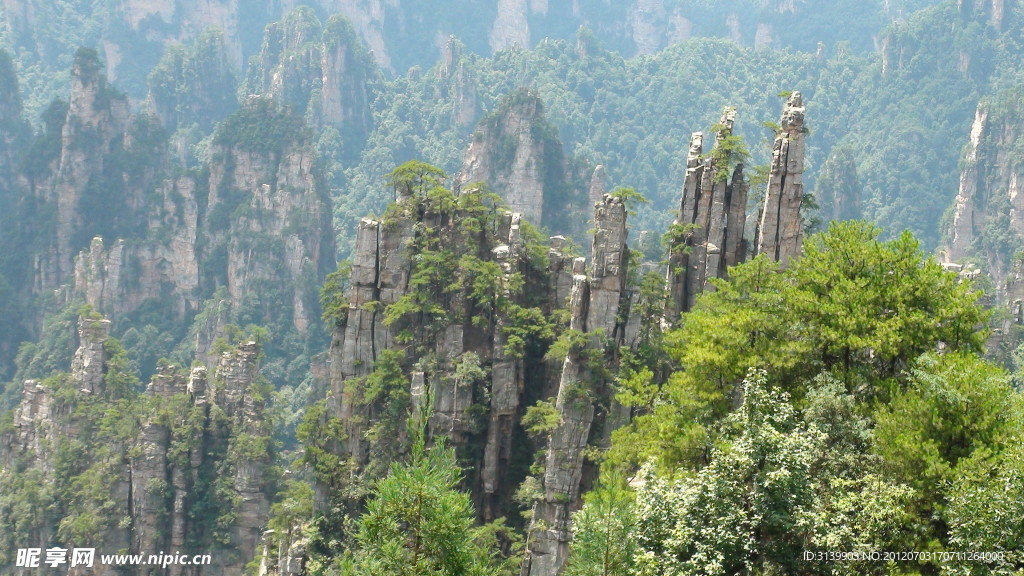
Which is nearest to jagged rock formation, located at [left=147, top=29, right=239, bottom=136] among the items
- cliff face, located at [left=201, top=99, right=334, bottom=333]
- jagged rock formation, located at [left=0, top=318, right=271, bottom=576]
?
cliff face, located at [left=201, top=99, right=334, bottom=333]

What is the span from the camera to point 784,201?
3594 centimetres

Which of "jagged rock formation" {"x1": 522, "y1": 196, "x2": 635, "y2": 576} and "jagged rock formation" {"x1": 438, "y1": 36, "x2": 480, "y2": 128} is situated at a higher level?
"jagged rock formation" {"x1": 438, "y1": 36, "x2": 480, "y2": 128}

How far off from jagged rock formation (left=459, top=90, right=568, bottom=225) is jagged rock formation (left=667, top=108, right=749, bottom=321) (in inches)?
2072

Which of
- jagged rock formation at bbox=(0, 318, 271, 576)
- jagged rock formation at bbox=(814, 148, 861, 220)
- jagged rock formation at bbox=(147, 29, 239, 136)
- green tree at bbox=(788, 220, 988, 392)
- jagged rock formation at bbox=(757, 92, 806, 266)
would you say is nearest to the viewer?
green tree at bbox=(788, 220, 988, 392)

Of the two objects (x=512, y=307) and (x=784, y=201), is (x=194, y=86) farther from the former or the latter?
(x=784, y=201)

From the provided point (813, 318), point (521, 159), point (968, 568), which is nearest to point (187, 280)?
point (521, 159)

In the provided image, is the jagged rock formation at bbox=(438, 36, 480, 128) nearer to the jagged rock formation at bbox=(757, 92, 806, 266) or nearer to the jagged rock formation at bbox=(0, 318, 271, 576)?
the jagged rock formation at bbox=(0, 318, 271, 576)

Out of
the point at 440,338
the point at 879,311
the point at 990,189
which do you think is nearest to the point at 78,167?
the point at 440,338

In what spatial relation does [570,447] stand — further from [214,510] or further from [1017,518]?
[214,510]

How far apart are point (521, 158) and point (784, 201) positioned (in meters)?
57.8

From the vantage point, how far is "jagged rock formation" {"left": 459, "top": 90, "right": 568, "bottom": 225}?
92.1 m

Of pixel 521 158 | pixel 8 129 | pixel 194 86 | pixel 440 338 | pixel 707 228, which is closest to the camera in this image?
pixel 707 228

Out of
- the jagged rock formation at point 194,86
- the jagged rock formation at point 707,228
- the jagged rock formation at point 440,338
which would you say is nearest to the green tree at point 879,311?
the jagged rock formation at point 707,228

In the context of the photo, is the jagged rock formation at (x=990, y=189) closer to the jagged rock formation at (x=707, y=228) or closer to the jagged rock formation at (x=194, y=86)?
the jagged rock formation at (x=707, y=228)
